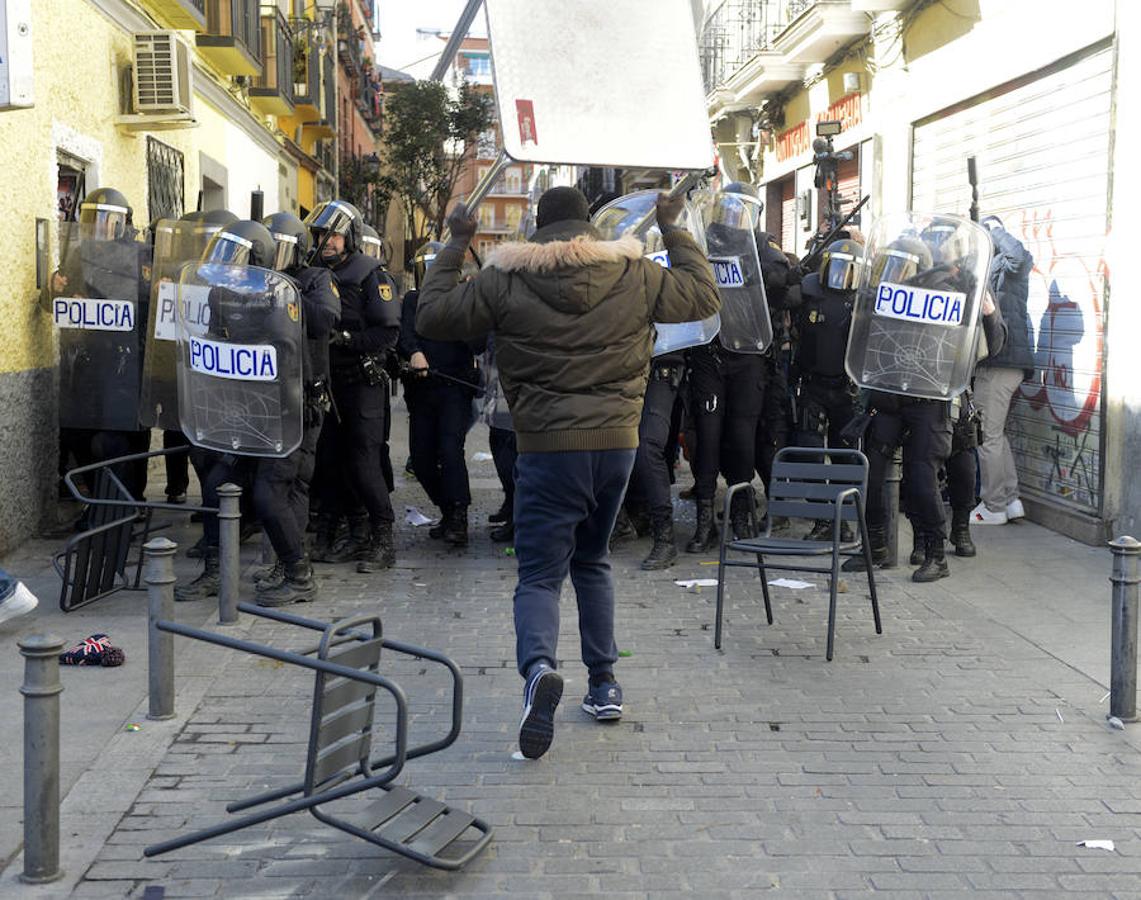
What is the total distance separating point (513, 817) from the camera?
4195mm

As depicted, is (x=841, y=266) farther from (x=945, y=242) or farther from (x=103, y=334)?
(x=103, y=334)

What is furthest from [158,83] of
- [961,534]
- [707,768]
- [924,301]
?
[707,768]

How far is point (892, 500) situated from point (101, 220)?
16.7 ft

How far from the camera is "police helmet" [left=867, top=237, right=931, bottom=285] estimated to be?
25.2 feet

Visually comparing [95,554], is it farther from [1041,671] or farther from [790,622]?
[1041,671]

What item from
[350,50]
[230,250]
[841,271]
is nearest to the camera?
[230,250]

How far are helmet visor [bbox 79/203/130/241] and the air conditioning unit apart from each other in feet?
8.91

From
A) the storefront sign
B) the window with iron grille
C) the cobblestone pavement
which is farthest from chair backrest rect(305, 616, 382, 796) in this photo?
the storefront sign

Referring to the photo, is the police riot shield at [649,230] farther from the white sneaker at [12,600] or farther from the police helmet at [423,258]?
the white sneaker at [12,600]

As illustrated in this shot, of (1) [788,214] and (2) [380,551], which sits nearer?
(2) [380,551]

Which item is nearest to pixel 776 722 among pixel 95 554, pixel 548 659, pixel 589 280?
pixel 548 659

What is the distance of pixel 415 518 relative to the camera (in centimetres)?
986

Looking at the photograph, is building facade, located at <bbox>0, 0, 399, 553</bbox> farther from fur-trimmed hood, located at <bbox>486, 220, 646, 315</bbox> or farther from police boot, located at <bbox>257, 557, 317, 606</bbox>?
fur-trimmed hood, located at <bbox>486, 220, 646, 315</bbox>

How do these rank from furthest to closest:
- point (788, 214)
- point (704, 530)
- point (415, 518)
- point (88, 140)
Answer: point (788, 214), point (88, 140), point (415, 518), point (704, 530)
